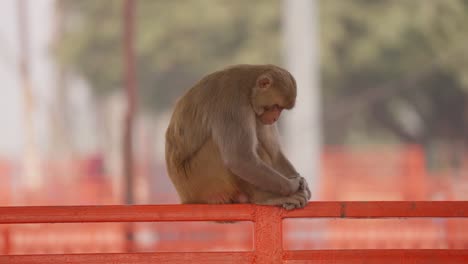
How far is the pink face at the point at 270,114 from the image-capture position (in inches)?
203

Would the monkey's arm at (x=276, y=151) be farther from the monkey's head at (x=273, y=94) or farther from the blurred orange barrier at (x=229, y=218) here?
the blurred orange barrier at (x=229, y=218)

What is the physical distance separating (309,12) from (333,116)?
13.5 metres

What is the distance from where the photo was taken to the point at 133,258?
4.01 metres

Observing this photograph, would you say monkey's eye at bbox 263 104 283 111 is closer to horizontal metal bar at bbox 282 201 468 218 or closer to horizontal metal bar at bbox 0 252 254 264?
horizontal metal bar at bbox 282 201 468 218

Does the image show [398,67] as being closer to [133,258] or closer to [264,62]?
[264,62]

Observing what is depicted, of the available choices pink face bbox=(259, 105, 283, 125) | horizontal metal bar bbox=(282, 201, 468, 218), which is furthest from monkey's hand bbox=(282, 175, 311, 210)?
pink face bbox=(259, 105, 283, 125)

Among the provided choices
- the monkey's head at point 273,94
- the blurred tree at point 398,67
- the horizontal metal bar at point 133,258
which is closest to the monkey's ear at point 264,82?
the monkey's head at point 273,94

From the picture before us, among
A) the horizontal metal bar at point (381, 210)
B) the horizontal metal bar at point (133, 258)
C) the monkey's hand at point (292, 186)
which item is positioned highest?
the monkey's hand at point (292, 186)

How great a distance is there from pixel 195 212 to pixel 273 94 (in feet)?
4.09

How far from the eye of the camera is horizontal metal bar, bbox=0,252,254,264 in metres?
4.01

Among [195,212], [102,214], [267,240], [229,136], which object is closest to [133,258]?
[102,214]

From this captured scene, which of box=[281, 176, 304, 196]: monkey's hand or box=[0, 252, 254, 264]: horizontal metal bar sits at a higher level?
box=[281, 176, 304, 196]: monkey's hand

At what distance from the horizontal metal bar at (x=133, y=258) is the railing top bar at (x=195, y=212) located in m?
0.16

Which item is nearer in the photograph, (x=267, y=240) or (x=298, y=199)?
(x=267, y=240)
